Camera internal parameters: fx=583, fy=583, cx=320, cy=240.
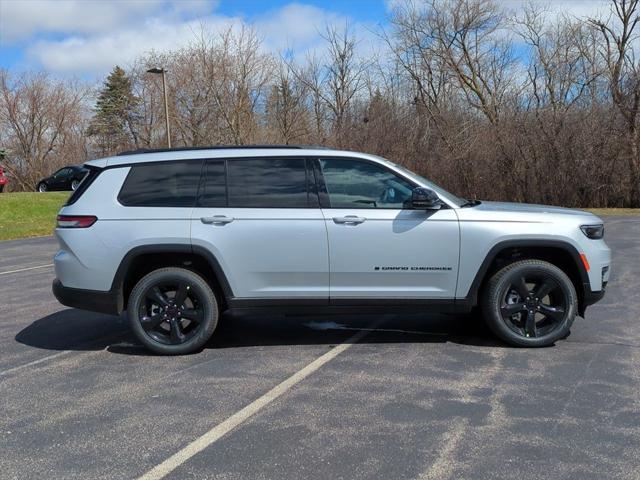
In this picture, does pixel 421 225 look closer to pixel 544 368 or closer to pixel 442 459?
pixel 544 368

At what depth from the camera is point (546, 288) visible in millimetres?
5309

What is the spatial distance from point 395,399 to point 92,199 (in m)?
3.24

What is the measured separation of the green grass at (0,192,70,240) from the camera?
19234 millimetres

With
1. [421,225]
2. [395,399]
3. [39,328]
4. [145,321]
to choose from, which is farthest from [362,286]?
[39,328]

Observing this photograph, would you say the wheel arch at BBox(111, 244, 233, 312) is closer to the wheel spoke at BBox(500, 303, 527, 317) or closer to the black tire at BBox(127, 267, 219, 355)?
the black tire at BBox(127, 267, 219, 355)

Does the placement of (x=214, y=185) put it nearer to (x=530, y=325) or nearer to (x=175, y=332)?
(x=175, y=332)

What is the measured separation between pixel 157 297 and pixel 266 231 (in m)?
1.18

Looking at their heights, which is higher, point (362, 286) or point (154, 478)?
point (362, 286)

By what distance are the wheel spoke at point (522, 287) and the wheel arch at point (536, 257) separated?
0.68 ft

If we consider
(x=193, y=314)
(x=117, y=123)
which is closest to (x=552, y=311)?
(x=193, y=314)

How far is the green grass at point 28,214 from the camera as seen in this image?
757 inches

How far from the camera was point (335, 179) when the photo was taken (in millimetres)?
5348

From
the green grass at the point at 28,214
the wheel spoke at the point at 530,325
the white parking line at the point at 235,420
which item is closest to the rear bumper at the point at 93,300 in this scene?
the white parking line at the point at 235,420

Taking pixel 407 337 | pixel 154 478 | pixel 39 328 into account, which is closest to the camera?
pixel 154 478
